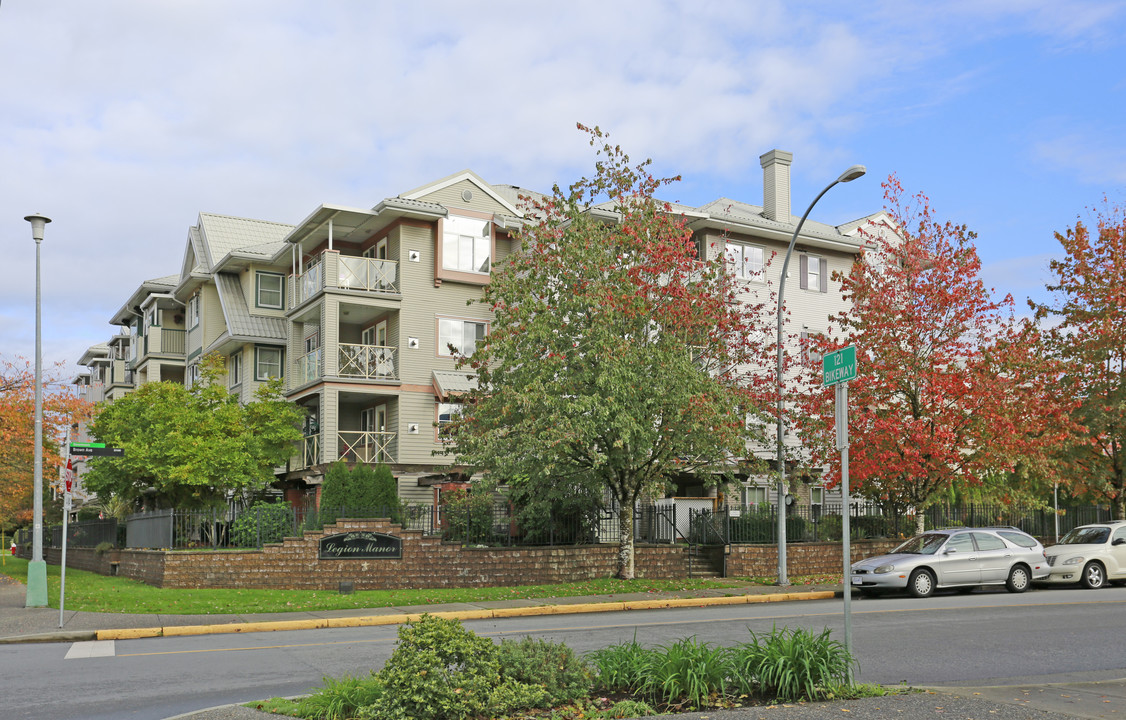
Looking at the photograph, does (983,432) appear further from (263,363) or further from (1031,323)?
(263,363)

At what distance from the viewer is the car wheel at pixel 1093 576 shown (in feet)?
78.9

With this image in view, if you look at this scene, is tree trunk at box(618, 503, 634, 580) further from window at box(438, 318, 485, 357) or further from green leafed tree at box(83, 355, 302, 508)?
green leafed tree at box(83, 355, 302, 508)

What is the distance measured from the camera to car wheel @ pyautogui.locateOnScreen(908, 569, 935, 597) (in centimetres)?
2148

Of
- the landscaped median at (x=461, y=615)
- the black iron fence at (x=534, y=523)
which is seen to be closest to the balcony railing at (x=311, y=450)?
the black iron fence at (x=534, y=523)

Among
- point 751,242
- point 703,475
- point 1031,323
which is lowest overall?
point 703,475

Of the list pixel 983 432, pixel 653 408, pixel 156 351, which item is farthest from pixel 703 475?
pixel 156 351

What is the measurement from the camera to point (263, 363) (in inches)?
1500

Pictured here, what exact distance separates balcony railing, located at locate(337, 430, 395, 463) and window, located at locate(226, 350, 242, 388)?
26.4 feet

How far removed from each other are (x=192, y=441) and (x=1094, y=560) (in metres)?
24.3

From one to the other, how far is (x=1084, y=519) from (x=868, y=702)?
Answer: 31.3m

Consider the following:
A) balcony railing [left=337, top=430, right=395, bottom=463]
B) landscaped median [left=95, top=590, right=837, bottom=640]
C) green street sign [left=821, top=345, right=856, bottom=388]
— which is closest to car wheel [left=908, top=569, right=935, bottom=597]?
landscaped median [left=95, top=590, right=837, bottom=640]

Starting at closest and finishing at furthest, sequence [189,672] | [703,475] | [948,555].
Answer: [189,672] → [948,555] → [703,475]

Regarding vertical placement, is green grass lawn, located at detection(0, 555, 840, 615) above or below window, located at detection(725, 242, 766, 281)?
below

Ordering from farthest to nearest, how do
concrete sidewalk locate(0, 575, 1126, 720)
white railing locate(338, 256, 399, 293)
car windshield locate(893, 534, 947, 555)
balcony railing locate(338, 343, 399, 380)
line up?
white railing locate(338, 256, 399, 293) → balcony railing locate(338, 343, 399, 380) → car windshield locate(893, 534, 947, 555) → concrete sidewalk locate(0, 575, 1126, 720)
